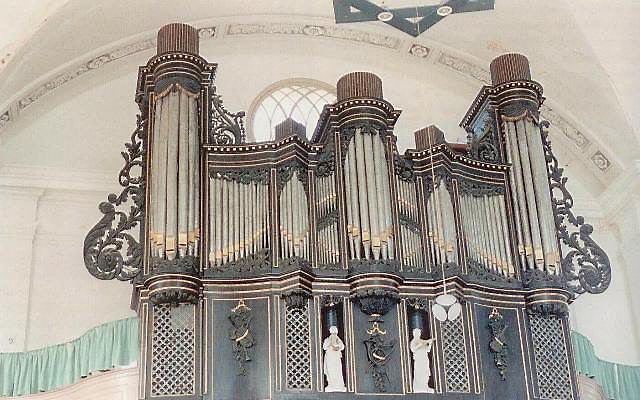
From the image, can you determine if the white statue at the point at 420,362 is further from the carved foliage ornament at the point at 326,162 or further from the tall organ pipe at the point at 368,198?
the carved foliage ornament at the point at 326,162

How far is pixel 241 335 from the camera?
1297 centimetres

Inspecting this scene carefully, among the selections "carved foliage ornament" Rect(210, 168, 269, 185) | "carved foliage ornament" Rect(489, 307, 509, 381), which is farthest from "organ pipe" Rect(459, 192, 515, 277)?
"carved foliage ornament" Rect(210, 168, 269, 185)

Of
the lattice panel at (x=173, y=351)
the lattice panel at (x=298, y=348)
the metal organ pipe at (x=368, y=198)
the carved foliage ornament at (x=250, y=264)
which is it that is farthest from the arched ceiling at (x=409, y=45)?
the lattice panel at (x=298, y=348)

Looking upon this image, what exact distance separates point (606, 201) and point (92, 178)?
872cm

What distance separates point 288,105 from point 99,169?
3404 mm

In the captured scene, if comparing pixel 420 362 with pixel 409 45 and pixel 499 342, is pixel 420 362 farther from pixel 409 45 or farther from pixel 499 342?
pixel 409 45

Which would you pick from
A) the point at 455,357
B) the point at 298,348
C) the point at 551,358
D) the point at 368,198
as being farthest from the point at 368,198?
the point at 551,358

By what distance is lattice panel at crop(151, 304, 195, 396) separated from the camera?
1264 centimetres

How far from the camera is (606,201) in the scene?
18250mm

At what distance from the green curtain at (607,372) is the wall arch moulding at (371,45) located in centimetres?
359

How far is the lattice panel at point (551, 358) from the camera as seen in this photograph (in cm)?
1359

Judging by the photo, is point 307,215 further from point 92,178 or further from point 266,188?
point 92,178

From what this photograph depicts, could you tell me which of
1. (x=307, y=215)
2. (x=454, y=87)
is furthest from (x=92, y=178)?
(x=454, y=87)

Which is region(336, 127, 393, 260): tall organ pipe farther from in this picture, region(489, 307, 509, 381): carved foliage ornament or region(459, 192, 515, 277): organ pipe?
region(489, 307, 509, 381): carved foliage ornament
